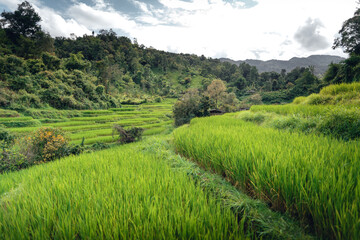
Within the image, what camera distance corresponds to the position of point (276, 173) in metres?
2.01

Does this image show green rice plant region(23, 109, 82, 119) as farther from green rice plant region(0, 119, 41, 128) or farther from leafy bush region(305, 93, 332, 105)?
leafy bush region(305, 93, 332, 105)

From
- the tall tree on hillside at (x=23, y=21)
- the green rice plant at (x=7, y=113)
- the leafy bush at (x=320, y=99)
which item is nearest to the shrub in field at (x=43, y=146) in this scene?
the green rice plant at (x=7, y=113)

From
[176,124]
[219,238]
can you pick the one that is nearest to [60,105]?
[176,124]

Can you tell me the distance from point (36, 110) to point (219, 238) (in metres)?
22.0

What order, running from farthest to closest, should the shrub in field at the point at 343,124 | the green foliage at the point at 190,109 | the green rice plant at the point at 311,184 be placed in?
the green foliage at the point at 190,109, the shrub in field at the point at 343,124, the green rice plant at the point at 311,184

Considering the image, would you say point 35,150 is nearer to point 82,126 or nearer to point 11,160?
point 11,160

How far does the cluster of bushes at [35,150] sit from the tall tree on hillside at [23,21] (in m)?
38.2

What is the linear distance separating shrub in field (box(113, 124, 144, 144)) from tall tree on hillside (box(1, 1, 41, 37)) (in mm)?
36837

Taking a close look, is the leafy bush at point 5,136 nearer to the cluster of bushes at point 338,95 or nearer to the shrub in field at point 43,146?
the shrub in field at point 43,146

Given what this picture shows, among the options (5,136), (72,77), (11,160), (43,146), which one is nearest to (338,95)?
(43,146)

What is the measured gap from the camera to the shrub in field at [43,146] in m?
6.95

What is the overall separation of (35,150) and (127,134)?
5.74 metres

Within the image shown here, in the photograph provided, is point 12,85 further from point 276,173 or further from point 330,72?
point 330,72

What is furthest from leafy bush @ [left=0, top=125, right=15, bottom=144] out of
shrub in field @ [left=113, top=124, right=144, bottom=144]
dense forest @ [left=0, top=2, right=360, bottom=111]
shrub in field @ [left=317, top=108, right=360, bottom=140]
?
shrub in field @ [left=317, top=108, right=360, bottom=140]
